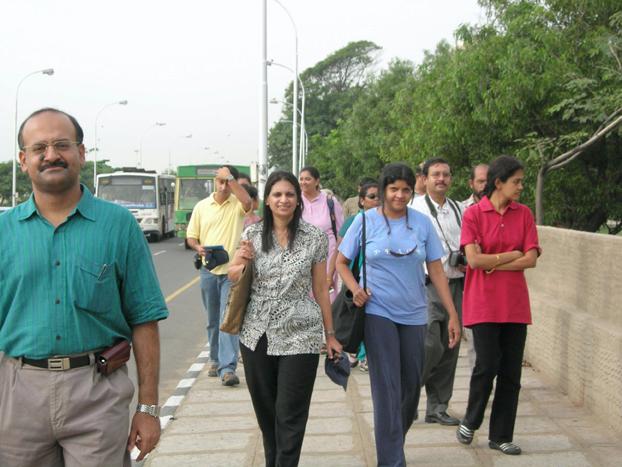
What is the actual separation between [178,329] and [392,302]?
7038 millimetres

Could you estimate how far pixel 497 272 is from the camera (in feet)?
17.6

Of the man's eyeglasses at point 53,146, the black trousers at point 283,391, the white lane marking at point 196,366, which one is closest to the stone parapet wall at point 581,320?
the black trousers at point 283,391

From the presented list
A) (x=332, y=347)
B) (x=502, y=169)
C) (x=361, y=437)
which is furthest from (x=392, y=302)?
(x=361, y=437)

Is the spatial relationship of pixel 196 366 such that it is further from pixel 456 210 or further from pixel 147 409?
pixel 147 409

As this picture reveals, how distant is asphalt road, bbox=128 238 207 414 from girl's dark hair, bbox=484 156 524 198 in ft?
11.0

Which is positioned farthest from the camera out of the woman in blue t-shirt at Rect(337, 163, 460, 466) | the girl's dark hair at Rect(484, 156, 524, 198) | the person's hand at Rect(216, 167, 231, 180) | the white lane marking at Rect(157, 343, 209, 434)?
the person's hand at Rect(216, 167, 231, 180)

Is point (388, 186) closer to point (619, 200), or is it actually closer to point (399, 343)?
point (399, 343)

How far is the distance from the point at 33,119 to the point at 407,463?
10.4 feet

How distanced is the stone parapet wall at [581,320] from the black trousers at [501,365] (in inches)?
27.8

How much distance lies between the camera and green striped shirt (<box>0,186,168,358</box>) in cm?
295

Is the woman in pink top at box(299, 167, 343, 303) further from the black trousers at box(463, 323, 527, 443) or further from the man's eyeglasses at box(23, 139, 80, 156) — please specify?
the man's eyeglasses at box(23, 139, 80, 156)

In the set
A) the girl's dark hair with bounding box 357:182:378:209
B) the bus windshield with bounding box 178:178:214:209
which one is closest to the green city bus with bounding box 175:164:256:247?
the bus windshield with bounding box 178:178:214:209

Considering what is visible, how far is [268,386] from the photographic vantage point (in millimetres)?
4645

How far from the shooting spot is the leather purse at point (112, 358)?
299 cm
